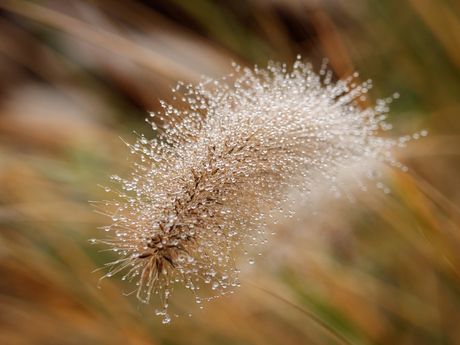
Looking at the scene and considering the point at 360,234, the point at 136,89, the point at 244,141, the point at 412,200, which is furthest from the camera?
the point at 136,89

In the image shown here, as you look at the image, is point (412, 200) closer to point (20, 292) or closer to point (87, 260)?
point (87, 260)

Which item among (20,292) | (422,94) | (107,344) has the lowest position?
(107,344)

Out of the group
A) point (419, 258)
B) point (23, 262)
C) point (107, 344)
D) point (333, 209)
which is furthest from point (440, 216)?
point (23, 262)

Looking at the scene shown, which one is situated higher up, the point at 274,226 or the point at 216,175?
the point at 274,226

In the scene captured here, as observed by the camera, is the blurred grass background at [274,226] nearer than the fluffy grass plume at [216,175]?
No

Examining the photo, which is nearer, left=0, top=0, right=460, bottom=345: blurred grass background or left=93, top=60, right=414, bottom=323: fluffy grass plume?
left=93, top=60, right=414, bottom=323: fluffy grass plume

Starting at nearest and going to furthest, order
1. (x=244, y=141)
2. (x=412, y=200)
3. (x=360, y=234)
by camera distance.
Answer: (x=244, y=141) → (x=412, y=200) → (x=360, y=234)

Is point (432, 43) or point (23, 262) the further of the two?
point (432, 43)

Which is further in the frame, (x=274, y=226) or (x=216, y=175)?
(x=274, y=226)
